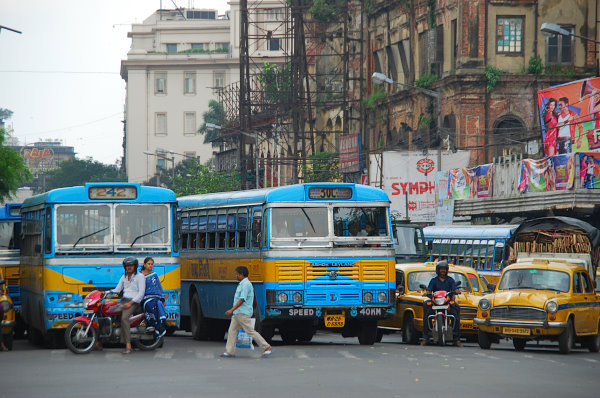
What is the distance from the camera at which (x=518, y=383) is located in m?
15.4

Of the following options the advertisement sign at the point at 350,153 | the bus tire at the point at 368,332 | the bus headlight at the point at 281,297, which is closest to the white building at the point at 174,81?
the advertisement sign at the point at 350,153

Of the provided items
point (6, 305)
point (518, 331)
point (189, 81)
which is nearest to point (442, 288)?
point (518, 331)

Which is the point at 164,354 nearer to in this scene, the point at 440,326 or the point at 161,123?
the point at 440,326

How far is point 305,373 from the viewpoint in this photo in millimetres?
16578

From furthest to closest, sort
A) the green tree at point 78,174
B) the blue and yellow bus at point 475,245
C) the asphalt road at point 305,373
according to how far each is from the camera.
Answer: the green tree at point 78,174, the blue and yellow bus at point 475,245, the asphalt road at point 305,373

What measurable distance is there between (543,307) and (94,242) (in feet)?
26.0

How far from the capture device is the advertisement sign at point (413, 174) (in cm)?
4983

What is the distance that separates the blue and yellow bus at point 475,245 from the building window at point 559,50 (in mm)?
16051

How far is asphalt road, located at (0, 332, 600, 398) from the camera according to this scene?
14.4 metres

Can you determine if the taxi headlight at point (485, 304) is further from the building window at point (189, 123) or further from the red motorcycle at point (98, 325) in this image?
the building window at point (189, 123)

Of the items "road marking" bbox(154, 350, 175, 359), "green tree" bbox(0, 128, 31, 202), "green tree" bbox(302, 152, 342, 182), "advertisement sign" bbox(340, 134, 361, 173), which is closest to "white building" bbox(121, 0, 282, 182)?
"green tree" bbox(302, 152, 342, 182)

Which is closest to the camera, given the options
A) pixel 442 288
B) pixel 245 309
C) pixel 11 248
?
pixel 245 309

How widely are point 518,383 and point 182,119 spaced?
13121 centimetres

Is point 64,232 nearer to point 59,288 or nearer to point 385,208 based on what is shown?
point 59,288
